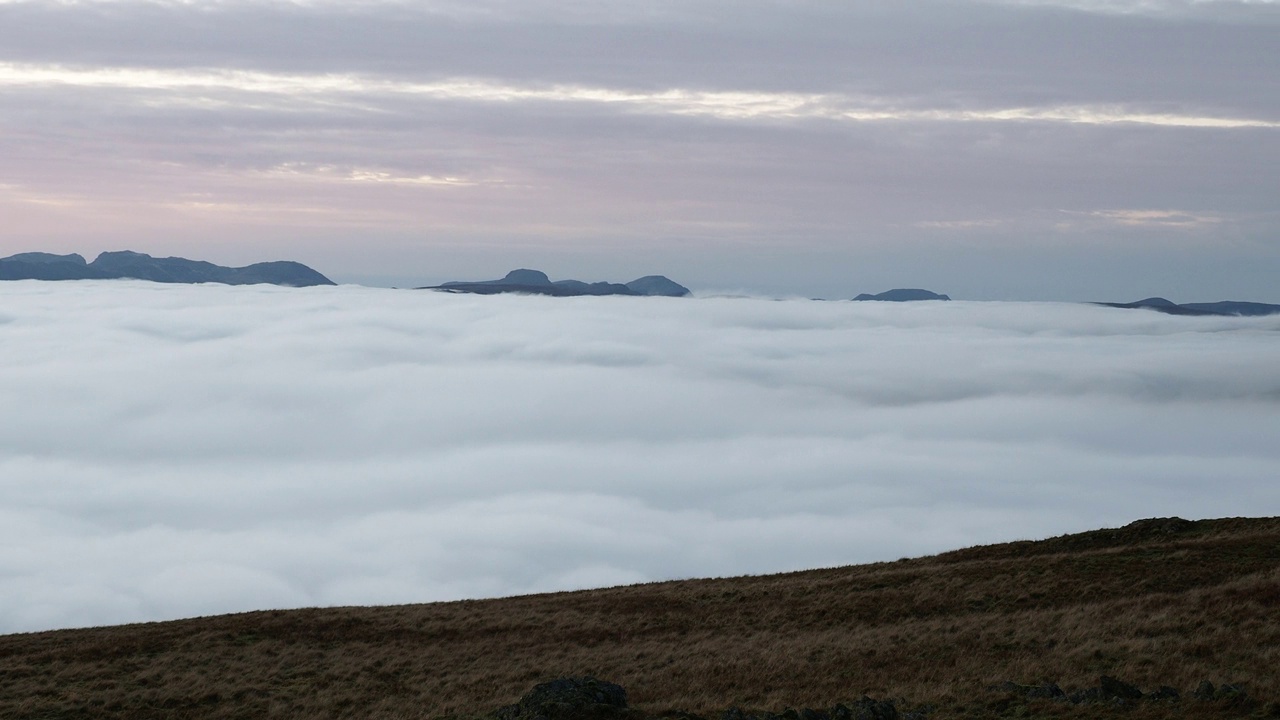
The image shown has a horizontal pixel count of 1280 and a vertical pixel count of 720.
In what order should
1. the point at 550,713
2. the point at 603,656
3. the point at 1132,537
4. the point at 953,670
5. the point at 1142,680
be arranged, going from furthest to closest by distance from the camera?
the point at 1132,537, the point at 603,656, the point at 953,670, the point at 1142,680, the point at 550,713

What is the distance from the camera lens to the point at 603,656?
91.8 feet

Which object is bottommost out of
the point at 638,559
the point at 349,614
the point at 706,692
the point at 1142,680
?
the point at 638,559

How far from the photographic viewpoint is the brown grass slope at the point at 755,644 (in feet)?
70.2

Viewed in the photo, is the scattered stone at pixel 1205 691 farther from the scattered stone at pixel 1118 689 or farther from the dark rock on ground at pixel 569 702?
the dark rock on ground at pixel 569 702

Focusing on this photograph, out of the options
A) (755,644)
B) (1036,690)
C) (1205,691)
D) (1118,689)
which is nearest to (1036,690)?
(1036,690)

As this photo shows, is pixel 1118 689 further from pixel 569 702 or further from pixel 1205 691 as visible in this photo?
pixel 569 702

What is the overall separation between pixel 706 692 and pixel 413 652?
10987mm

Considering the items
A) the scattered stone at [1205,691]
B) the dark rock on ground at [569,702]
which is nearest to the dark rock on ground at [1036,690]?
the scattered stone at [1205,691]

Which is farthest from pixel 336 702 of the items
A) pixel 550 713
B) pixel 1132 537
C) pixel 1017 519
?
pixel 1017 519

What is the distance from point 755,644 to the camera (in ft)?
91.7

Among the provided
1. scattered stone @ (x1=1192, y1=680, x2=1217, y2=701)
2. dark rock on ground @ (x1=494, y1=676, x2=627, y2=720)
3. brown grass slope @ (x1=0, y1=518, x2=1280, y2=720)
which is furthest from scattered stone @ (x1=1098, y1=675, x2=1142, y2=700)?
dark rock on ground @ (x1=494, y1=676, x2=627, y2=720)

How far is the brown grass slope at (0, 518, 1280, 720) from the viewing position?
2141cm

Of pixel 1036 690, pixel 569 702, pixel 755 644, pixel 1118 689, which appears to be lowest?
pixel 755 644

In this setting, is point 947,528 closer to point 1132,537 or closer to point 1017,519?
point 1017,519
